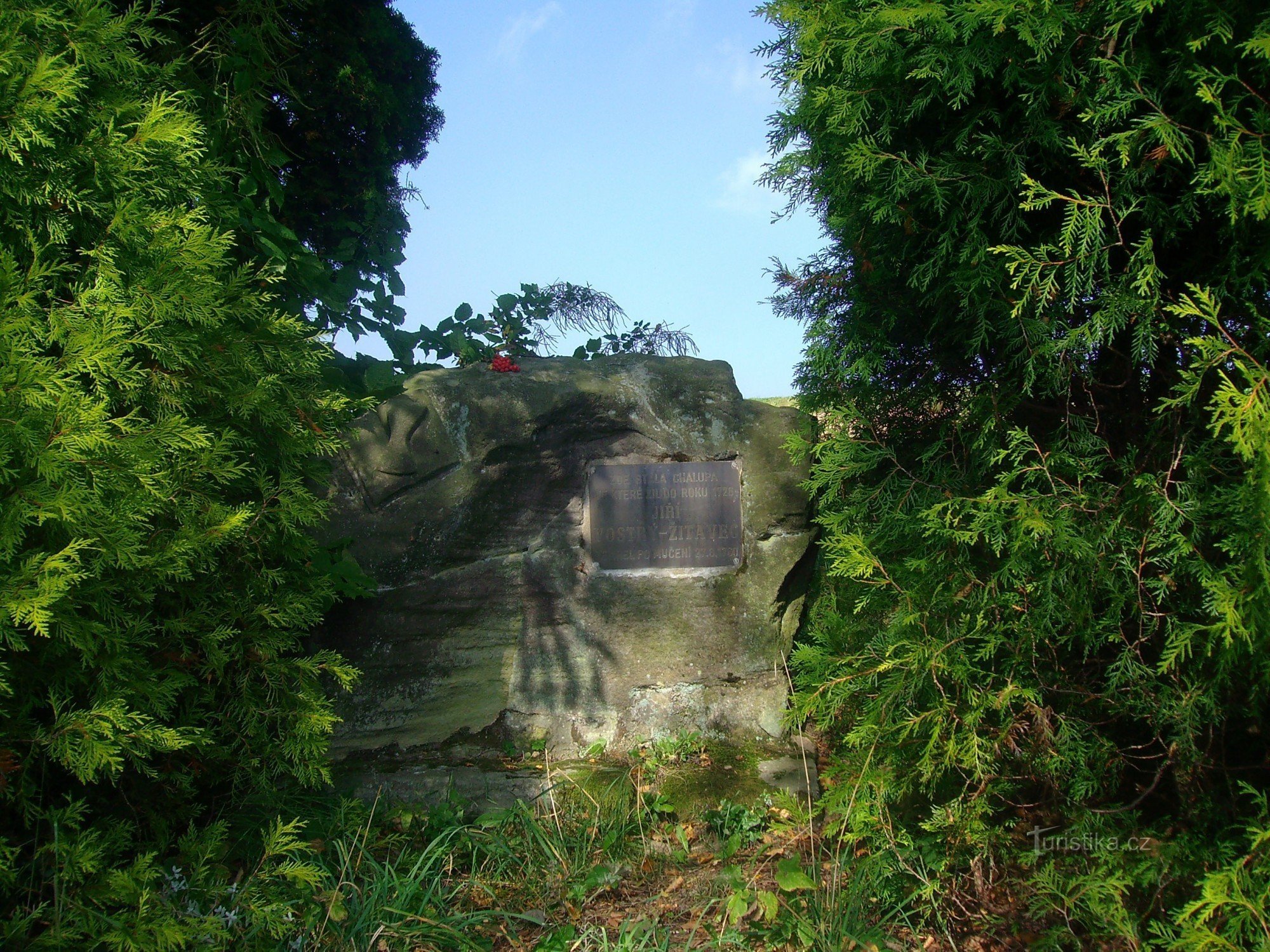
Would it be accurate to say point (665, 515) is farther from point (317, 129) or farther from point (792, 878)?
point (317, 129)

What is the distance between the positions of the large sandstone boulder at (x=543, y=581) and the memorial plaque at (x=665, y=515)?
53 millimetres

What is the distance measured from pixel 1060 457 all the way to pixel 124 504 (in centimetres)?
259

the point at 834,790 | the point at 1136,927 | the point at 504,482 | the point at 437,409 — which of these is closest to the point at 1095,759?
the point at 1136,927

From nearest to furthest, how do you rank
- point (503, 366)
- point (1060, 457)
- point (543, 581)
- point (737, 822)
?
point (1060, 457) → point (737, 822) → point (543, 581) → point (503, 366)

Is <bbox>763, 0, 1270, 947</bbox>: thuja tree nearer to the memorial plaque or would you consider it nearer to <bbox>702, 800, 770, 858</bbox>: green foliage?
<bbox>702, 800, 770, 858</bbox>: green foliage

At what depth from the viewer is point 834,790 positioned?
2781 mm

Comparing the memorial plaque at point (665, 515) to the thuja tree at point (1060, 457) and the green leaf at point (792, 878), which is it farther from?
the green leaf at point (792, 878)

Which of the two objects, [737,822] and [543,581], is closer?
[737,822]

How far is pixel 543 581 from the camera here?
3947 millimetres

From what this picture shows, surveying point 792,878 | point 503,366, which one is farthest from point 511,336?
point 792,878

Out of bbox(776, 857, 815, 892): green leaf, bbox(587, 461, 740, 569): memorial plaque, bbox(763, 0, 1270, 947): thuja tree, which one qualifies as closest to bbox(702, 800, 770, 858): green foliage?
bbox(763, 0, 1270, 947): thuja tree

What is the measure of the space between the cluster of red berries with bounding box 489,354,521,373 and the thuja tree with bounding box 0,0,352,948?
1473 millimetres

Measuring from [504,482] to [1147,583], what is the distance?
2722 millimetres

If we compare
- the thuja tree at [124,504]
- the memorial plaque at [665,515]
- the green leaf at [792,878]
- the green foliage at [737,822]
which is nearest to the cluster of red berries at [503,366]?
the memorial plaque at [665,515]
